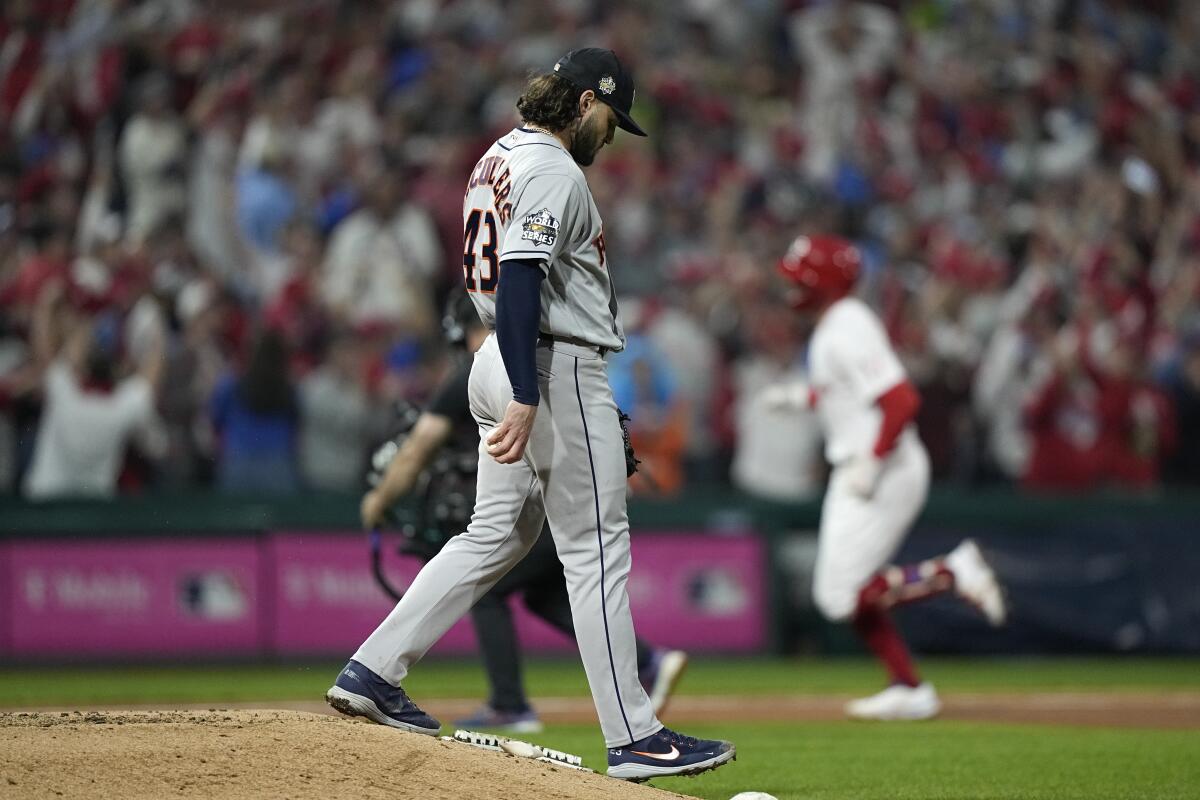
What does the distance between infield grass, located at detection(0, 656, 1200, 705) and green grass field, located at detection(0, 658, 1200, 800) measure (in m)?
0.02

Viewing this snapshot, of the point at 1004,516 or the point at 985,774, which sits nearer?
the point at 985,774

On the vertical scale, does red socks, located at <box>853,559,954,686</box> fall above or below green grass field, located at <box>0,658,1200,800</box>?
above

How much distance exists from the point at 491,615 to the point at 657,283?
7904mm

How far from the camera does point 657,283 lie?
15.9 m

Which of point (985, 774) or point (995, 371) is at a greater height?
point (995, 371)

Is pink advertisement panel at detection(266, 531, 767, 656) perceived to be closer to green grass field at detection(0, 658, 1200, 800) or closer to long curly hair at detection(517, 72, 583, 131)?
green grass field at detection(0, 658, 1200, 800)

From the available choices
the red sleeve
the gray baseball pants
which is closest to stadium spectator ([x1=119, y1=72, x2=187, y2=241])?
the red sleeve

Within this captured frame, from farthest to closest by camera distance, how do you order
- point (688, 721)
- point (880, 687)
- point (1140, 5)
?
point (1140, 5) → point (880, 687) → point (688, 721)

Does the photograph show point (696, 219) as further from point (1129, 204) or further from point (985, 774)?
point (985, 774)

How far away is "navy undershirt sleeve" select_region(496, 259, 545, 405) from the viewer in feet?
17.7

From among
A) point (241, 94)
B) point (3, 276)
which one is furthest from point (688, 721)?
point (241, 94)

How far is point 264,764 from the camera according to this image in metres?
5.12

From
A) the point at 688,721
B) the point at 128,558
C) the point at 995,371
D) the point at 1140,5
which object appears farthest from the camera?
the point at 1140,5

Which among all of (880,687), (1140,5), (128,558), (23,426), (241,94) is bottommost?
(880,687)
